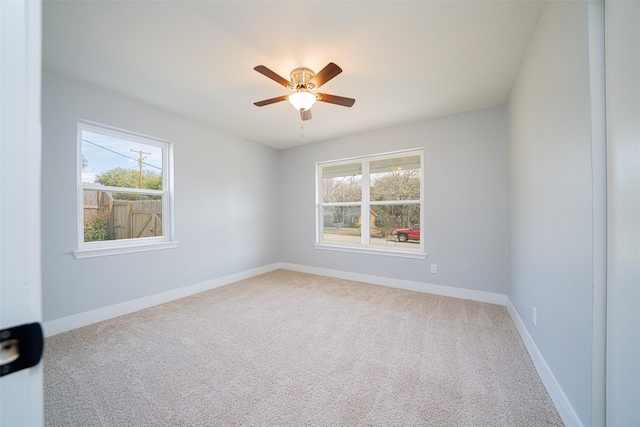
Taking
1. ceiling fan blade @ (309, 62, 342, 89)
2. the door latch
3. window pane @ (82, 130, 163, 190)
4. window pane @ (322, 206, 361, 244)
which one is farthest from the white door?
window pane @ (322, 206, 361, 244)

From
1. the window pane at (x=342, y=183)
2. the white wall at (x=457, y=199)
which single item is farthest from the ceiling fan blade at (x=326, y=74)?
the window pane at (x=342, y=183)

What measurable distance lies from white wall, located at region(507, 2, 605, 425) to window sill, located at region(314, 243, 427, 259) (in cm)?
151

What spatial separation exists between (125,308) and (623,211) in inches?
161

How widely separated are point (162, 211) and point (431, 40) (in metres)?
3.60

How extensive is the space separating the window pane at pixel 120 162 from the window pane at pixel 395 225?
3.27 meters

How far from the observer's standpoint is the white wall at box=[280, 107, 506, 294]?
315 centimetres

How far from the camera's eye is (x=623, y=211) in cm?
98

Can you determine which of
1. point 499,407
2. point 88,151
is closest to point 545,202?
point 499,407

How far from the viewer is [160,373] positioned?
1.84m

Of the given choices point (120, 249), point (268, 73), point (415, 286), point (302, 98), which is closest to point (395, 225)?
point (415, 286)

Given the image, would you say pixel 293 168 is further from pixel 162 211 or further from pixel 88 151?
pixel 88 151

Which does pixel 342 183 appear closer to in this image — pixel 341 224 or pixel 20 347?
pixel 341 224

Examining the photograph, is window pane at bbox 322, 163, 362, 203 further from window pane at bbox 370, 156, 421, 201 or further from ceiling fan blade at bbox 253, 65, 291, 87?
ceiling fan blade at bbox 253, 65, 291, 87

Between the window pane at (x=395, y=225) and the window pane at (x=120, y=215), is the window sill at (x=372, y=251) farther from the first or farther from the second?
the window pane at (x=120, y=215)
